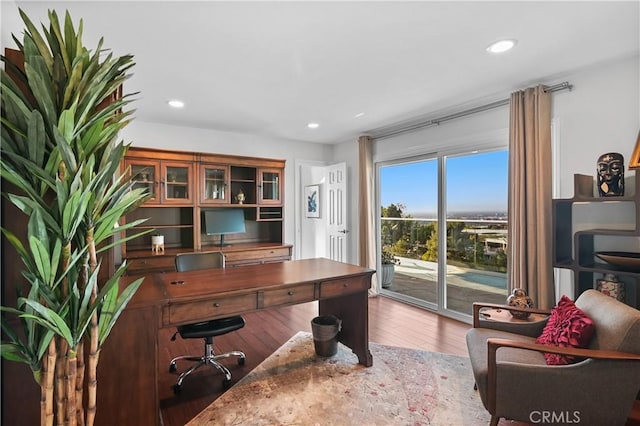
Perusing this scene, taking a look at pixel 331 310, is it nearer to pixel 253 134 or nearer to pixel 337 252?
pixel 337 252

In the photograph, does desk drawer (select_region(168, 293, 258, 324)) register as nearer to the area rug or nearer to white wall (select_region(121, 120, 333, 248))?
the area rug

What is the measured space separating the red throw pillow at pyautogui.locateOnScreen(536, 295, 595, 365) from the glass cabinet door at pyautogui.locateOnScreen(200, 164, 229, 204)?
3.84 meters

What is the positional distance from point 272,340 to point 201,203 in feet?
→ 6.78

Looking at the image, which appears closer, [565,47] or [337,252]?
[565,47]

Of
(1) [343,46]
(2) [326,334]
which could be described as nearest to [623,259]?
(2) [326,334]

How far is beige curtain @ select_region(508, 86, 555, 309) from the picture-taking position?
282cm

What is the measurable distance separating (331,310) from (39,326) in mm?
2242

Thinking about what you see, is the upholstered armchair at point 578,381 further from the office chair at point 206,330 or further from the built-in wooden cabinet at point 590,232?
the office chair at point 206,330

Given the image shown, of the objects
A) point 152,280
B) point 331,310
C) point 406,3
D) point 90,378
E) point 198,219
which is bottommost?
point 331,310

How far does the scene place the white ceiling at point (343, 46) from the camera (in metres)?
1.83

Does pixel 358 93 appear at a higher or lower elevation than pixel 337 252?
higher

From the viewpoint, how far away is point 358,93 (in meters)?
3.18

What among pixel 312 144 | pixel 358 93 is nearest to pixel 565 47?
pixel 358 93

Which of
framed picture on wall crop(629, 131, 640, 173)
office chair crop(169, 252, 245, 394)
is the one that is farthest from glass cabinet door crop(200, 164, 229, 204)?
framed picture on wall crop(629, 131, 640, 173)
